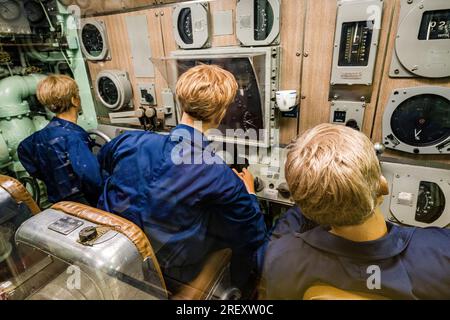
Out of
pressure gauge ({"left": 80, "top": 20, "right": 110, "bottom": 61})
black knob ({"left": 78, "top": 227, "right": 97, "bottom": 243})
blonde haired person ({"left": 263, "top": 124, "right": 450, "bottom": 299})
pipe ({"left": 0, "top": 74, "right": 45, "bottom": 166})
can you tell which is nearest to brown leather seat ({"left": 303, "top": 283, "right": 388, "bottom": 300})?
blonde haired person ({"left": 263, "top": 124, "right": 450, "bottom": 299})

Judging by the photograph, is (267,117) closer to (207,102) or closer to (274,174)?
(274,174)

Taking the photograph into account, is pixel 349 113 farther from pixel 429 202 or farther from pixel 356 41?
pixel 429 202

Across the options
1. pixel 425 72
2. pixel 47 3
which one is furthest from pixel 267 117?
pixel 47 3

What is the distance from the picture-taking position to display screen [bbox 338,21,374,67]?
125 cm

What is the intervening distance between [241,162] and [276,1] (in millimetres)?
986

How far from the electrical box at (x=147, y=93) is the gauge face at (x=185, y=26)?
50 centimetres

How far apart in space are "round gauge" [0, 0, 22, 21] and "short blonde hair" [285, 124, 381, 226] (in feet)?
8.64

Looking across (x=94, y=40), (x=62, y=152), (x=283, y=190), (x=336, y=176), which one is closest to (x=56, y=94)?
(x=62, y=152)

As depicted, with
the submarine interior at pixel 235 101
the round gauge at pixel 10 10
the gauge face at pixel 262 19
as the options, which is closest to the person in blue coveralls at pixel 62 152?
the submarine interior at pixel 235 101

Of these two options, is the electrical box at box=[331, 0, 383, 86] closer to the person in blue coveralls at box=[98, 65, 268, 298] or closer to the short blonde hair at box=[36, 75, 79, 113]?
the person in blue coveralls at box=[98, 65, 268, 298]

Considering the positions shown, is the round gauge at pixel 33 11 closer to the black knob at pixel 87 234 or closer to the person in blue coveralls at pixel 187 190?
the person in blue coveralls at pixel 187 190

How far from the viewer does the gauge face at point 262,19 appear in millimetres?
1441

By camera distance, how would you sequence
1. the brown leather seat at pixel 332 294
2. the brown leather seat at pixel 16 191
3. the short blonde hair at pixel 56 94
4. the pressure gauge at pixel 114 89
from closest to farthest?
the brown leather seat at pixel 332 294
the brown leather seat at pixel 16 191
the short blonde hair at pixel 56 94
the pressure gauge at pixel 114 89

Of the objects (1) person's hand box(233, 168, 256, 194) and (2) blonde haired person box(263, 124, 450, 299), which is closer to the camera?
(2) blonde haired person box(263, 124, 450, 299)
